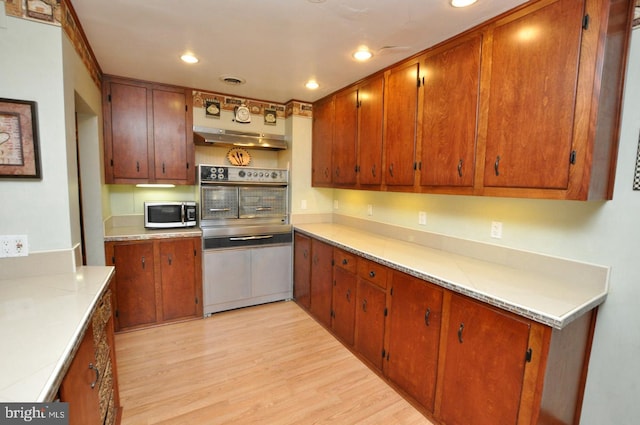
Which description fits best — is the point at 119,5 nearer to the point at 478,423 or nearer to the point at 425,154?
the point at 425,154

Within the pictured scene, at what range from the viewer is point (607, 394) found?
1562mm

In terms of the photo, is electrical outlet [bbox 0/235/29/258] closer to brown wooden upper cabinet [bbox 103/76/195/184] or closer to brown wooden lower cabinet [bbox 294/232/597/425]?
brown wooden upper cabinet [bbox 103/76/195/184]

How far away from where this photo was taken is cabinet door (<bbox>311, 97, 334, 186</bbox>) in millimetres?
3385

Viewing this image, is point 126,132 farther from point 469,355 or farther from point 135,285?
point 469,355

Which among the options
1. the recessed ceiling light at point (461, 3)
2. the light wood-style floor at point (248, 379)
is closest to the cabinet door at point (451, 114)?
the recessed ceiling light at point (461, 3)

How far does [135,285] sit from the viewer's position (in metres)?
2.91

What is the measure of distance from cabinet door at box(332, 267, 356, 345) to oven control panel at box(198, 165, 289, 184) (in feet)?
4.35

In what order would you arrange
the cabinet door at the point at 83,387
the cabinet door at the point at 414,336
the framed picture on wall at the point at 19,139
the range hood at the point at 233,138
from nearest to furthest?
1. the cabinet door at the point at 83,387
2. the framed picture on wall at the point at 19,139
3. the cabinet door at the point at 414,336
4. the range hood at the point at 233,138

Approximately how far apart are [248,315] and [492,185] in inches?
104

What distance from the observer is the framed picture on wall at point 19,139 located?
5.11 ft

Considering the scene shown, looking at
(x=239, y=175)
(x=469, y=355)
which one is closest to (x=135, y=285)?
(x=239, y=175)

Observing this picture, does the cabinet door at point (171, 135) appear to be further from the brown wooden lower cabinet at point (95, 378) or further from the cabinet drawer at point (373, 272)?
the cabinet drawer at point (373, 272)

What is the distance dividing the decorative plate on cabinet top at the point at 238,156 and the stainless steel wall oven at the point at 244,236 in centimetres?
45

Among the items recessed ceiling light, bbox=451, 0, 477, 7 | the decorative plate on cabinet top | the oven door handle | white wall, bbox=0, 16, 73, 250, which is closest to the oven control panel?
the decorative plate on cabinet top
